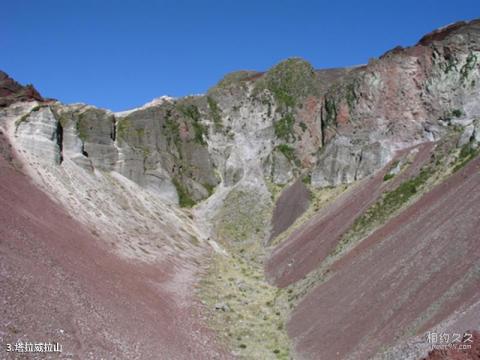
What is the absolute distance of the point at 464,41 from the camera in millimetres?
52531

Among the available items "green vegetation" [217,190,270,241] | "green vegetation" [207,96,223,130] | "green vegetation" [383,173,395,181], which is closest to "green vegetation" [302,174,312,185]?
"green vegetation" [217,190,270,241]

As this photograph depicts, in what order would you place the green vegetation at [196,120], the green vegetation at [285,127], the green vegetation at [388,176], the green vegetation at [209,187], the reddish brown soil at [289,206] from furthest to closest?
the green vegetation at [196,120] → the green vegetation at [285,127] → the green vegetation at [209,187] → the reddish brown soil at [289,206] → the green vegetation at [388,176]

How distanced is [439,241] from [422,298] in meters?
4.72

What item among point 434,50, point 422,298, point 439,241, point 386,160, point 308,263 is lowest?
point 422,298

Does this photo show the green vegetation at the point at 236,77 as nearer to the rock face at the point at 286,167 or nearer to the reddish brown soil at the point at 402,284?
the rock face at the point at 286,167

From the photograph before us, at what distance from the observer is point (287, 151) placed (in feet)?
215

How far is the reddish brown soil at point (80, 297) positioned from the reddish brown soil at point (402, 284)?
511 centimetres

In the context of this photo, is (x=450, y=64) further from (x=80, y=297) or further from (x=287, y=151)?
(x=80, y=297)

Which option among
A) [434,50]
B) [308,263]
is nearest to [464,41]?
[434,50]

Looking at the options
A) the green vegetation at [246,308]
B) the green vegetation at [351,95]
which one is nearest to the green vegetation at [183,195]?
the green vegetation at [246,308]

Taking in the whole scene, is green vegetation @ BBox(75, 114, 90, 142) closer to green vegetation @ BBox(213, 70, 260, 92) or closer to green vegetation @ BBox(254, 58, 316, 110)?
green vegetation @ BBox(254, 58, 316, 110)

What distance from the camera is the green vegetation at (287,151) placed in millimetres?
64875

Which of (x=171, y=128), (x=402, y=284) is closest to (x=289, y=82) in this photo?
(x=171, y=128)

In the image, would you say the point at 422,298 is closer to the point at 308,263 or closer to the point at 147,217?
the point at 308,263
